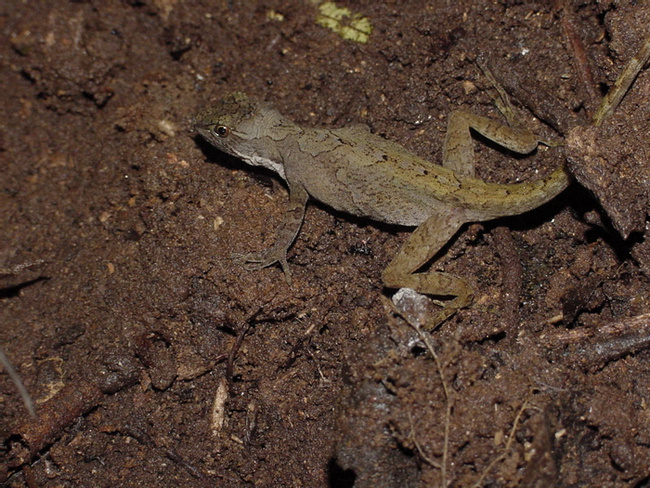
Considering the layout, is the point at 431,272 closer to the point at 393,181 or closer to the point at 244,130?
the point at 393,181

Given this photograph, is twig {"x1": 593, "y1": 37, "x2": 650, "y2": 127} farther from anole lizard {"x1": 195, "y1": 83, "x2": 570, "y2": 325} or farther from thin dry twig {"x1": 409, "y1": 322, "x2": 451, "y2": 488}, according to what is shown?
thin dry twig {"x1": 409, "y1": 322, "x2": 451, "y2": 488}

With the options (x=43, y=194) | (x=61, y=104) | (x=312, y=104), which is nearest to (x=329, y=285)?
(x=312, y=104)

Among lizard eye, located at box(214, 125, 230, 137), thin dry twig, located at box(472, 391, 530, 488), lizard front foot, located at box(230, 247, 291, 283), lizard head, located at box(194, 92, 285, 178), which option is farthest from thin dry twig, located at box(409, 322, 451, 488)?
lizard eye, located at box(214, 125, 230, 137)

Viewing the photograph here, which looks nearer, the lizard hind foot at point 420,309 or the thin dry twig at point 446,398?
the thin dry twig at point 446,398

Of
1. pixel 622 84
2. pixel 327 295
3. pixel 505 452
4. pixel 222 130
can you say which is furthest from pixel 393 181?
pixel 505 452

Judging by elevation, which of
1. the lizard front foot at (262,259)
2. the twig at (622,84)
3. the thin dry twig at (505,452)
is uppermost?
the twig at (622,84)

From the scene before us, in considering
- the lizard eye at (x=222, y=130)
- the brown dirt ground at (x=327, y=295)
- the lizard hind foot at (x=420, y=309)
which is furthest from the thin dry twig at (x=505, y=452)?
the lizard eye at (x=222, y=130)

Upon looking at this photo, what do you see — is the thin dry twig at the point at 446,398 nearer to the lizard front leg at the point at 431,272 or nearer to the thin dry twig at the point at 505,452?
the thin dry twig at the point at 505,452
